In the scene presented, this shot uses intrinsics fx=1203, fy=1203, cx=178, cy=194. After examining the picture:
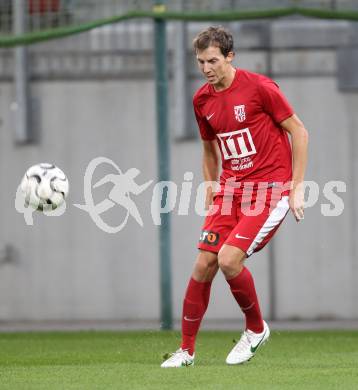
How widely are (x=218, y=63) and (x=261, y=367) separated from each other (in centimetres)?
180

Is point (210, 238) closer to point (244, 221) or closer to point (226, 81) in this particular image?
point (244, 221)

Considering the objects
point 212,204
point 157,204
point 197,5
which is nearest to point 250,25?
point 197,5

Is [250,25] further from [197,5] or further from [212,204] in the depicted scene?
[212,204]

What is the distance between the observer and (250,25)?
38.7 feet

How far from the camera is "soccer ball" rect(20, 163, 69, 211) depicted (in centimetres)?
738

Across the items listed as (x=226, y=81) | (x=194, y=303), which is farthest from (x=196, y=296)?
(x=226, y=81)

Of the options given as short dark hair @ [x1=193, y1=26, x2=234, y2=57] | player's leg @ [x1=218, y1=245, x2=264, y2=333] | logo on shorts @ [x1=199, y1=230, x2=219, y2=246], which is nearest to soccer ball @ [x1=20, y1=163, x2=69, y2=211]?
logo on shorts @ [x1=199, y1=230, x2=219, y2=246]

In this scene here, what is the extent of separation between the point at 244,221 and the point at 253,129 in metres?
0.54

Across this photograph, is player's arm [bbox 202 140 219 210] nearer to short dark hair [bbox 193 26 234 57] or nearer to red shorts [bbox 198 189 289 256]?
red shorts [bbox 198 189 289 256]

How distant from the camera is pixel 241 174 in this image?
23.2 feet

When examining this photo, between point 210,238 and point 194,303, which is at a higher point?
point 210,238

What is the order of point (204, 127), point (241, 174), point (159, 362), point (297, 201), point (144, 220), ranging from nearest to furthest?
point (297, 201), point (241, 174), point (204, 127), point (159, 362), point (144, 220)

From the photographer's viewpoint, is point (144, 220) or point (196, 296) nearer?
point (196, 296)

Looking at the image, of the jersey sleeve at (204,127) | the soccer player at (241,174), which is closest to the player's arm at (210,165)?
the jersey sleeve at (204,127)
